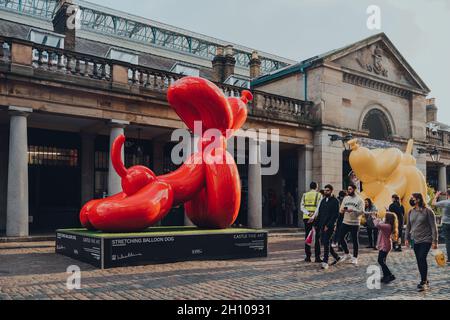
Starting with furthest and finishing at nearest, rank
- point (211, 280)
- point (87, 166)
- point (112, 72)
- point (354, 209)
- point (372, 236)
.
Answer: point (87, 166) < point (112, 72) < point (372, 236) < point (354, 209) < point (211, 280)

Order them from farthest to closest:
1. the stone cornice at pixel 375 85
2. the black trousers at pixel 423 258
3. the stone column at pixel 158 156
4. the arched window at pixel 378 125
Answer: the arched window at pixel 378 125 < the stone cornice at pixel 375 85 < the stone column at pixel 158 156 < the black trousers at pixel 423 258

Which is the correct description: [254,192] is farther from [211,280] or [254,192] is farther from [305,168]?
[211,280]

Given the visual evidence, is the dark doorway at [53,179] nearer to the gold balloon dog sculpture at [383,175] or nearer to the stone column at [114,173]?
the stone column at [114,173]

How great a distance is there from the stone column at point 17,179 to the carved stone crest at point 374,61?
1531 centimetres

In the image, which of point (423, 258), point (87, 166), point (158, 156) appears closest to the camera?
point (423, 258)

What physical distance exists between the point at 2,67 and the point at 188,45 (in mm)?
26329

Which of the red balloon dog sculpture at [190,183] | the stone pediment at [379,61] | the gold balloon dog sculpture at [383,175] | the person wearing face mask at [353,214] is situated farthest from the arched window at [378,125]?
the red balloon dog sculpture at [190,183]

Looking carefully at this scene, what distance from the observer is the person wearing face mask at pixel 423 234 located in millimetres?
7621

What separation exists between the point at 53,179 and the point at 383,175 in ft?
40.0

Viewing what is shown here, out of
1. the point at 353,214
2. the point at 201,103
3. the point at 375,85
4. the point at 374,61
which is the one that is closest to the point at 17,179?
the point at 201,103

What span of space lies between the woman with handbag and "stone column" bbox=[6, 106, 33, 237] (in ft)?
32.2

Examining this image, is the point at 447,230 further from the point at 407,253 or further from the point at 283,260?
the point at 283,260

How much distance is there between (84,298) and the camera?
6.50 metres

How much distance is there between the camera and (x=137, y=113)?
15703 millimetres
